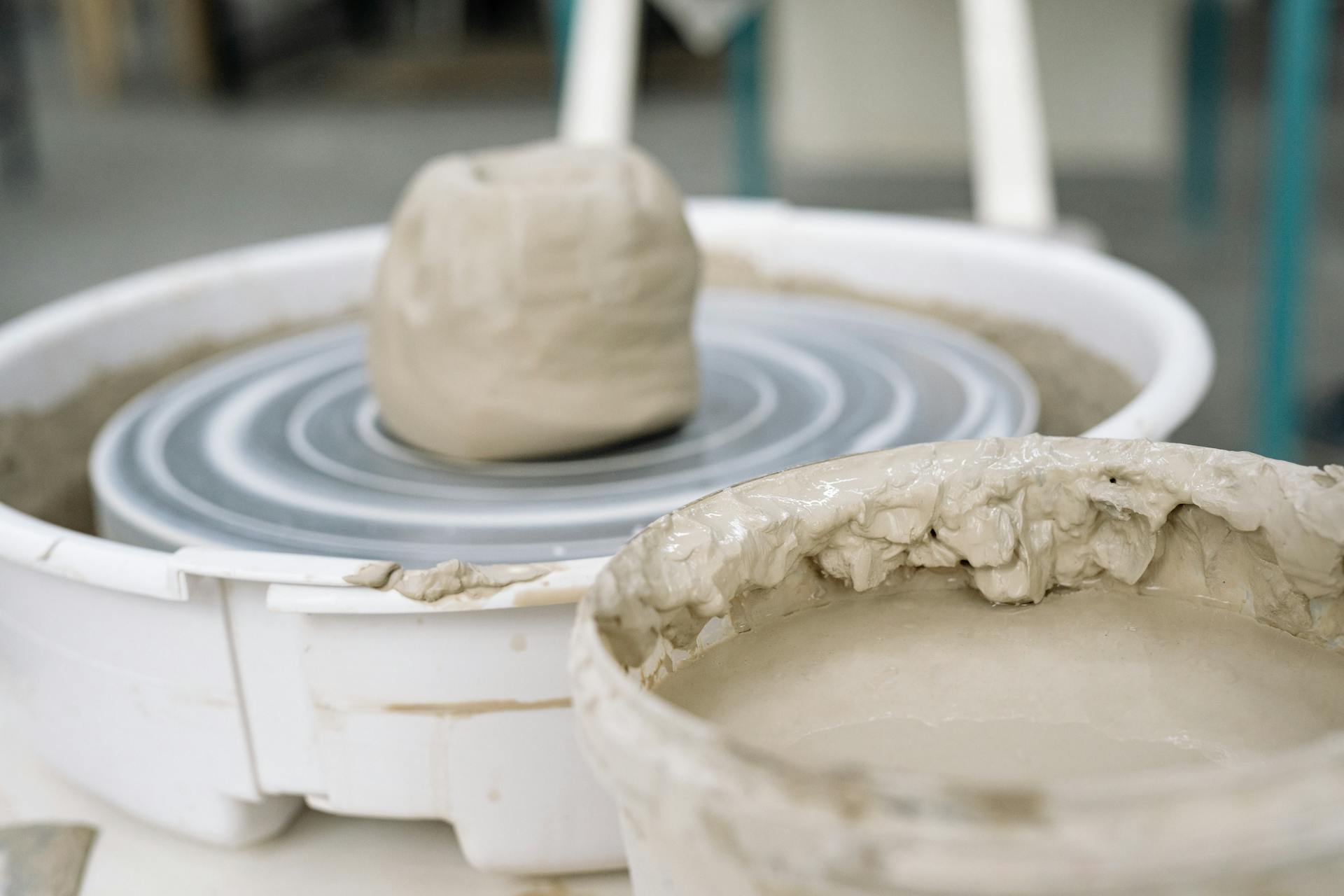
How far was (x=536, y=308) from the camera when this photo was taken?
132 cm

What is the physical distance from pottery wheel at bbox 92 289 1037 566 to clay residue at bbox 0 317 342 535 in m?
0.08

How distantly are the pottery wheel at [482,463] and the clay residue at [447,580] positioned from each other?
0.25m

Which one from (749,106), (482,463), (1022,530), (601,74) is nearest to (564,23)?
(749,106)

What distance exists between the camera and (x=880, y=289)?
2.05m

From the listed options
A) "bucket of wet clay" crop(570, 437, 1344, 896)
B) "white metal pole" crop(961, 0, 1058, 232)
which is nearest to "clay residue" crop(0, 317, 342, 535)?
"bucket of wet clay" crop(570, 437, 1344, 896)

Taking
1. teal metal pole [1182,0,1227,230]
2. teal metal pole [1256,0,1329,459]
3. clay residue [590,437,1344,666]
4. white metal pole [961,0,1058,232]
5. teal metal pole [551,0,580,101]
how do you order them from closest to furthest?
1. clay residue [590,437,1344,666]
2. white metal pole [961,0,1058,232]
3. teal metal pole [1256,0,1329,459]
4. teal metal pole [551,0,580,101]
5. teal metal pole [1182,0,1227,230]

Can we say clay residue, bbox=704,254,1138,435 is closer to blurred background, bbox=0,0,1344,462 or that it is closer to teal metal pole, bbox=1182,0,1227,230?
blurred background, bbox=0,0,1344,462

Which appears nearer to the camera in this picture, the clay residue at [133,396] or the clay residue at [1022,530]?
the clay residue at [1022,530]

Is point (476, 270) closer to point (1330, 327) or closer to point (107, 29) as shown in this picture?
point (1330, 327)

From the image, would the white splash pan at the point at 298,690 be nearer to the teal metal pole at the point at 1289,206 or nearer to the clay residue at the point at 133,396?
the clay residue at the point at 133,396

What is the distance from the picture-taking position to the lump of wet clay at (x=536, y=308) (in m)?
1.32

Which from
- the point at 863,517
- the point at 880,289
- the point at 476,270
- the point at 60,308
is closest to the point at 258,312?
the point at 60,308

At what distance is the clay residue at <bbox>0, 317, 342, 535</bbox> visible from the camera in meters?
1.55

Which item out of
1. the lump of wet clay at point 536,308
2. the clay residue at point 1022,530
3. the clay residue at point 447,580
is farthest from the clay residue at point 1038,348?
the clay residue at point 447,580
